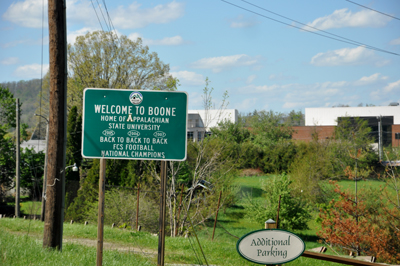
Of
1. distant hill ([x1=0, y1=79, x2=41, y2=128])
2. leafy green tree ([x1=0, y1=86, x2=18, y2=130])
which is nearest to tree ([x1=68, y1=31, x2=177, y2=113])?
leafy green tree ([x1=0, y1=86, x2=18, y2=130])

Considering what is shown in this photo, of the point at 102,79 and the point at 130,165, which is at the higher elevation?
the point at 102,79

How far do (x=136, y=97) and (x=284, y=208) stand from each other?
72.7ft

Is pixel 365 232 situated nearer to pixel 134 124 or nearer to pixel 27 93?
pixel 134 124

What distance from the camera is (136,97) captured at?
5.33 meters

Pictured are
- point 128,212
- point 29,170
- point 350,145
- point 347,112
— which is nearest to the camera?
point 128,212

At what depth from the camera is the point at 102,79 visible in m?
39.8

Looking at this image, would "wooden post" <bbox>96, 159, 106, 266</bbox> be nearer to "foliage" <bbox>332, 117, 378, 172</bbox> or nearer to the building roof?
"foliage" <bbox>332, 117, 378, 172</bbox>

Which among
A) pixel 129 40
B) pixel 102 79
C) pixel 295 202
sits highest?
pixel 129 40

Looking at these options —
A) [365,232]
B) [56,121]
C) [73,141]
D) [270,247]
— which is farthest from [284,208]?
[270,247]

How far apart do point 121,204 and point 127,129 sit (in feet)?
50.0

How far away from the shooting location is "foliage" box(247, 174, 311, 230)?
25.7m

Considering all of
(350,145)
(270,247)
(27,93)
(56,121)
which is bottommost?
(270,247)

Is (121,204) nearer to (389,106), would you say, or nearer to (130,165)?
(130,165)

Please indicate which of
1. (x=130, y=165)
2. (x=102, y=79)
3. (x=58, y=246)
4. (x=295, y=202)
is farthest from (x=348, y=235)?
(x=102, y=79)
